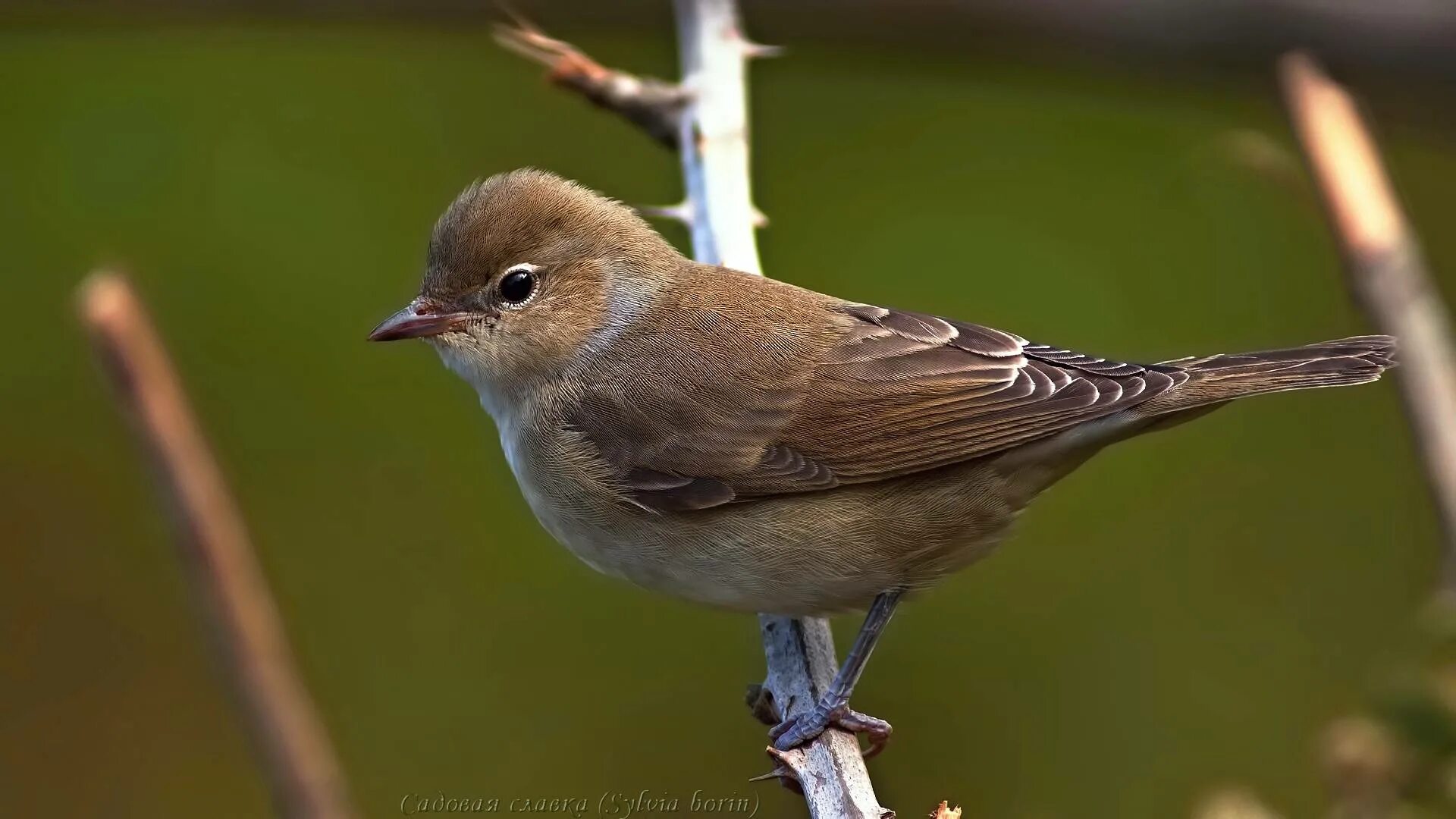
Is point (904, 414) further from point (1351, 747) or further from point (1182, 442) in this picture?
point (1182, 442)

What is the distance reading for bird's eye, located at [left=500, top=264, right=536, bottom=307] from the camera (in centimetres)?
404

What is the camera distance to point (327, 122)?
19.8ft

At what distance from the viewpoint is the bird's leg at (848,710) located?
3588mm

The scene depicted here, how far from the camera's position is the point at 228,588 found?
1.78 metres

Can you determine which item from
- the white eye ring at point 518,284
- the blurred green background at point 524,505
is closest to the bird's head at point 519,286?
the white eye ring at point 518,284

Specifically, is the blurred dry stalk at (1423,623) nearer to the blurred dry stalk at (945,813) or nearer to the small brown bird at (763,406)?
the blurred dry stalk at (945,813)

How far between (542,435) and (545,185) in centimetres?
70

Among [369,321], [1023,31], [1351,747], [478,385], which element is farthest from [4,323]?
[1351,747]

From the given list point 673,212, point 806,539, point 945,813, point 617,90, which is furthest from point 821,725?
point 617,90

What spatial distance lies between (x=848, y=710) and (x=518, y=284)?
56.8 inches

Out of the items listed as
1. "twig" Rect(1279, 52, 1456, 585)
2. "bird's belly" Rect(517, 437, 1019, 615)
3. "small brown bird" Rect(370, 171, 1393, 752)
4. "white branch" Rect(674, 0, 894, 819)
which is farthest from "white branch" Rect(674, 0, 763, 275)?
"twig" Rect(1279, 52, 1456, 585)

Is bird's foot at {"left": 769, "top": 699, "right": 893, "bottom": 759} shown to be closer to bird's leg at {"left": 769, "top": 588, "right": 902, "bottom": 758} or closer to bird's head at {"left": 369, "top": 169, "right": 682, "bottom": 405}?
bird's leg at {"left": 769, "top": 588, "right": 902, "bottom": 758}

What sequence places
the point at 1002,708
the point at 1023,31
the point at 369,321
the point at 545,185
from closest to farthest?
the point at 1023,31, the point at 545,185, the point at 1002,708, the point at 369,321

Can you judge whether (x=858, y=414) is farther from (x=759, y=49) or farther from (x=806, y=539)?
(x=759, y=49)
